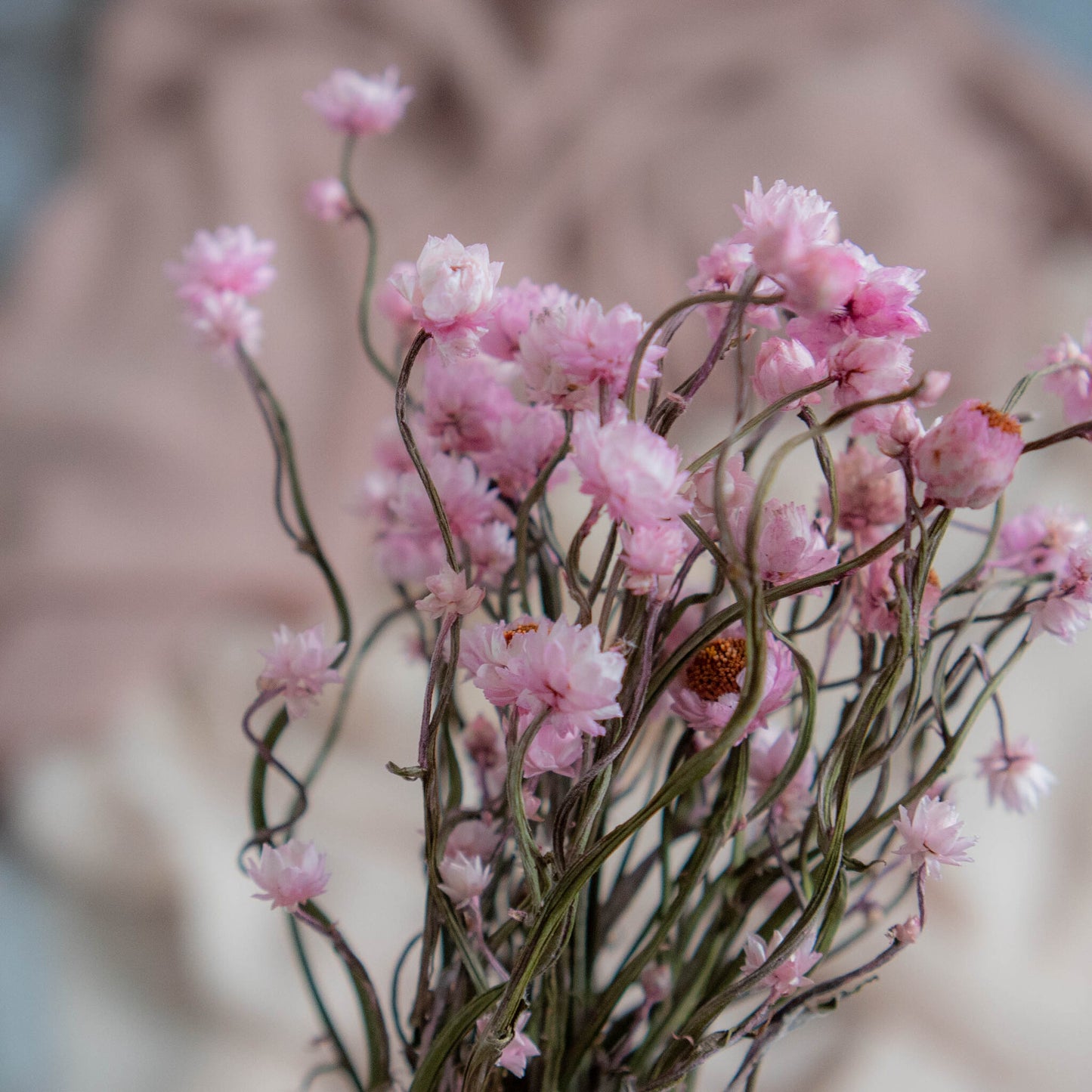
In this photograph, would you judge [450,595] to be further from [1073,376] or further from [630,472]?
[1073,376]

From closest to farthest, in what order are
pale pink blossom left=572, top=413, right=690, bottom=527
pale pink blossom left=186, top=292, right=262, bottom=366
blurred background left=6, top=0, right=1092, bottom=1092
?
pale pink blossom left=572, top=413, right=690, bottom=527 → pale pink blossom left=186, top=292, right=262, bottom=366 → blurred background left=6, top=0, right=1092, bottom=1092

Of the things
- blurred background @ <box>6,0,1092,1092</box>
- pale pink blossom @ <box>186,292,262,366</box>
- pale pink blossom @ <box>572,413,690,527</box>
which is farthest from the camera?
blurred background @ <box>6,0,1092,1092</box>

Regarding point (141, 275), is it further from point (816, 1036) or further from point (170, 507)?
point (816, 1036)

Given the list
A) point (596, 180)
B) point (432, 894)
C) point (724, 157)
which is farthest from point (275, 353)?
point (432, 894)

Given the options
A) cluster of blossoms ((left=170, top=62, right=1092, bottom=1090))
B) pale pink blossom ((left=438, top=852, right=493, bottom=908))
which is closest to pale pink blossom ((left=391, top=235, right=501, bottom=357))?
cluster of blossoms ((left=170, top=62, right=1092, bottom=1090))

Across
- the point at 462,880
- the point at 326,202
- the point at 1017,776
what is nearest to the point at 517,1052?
the point at 462,880

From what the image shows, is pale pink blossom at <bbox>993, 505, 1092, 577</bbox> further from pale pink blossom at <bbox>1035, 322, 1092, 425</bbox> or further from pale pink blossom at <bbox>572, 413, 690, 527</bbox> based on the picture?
pale pink blossom at <bbox>572, 413, 690, 527</bbox>
